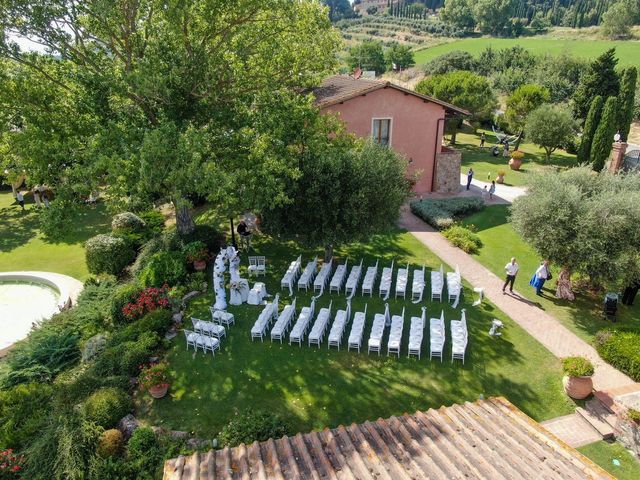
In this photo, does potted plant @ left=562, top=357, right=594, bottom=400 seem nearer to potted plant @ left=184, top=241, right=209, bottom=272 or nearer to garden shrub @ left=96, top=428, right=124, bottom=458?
garden shrub @ left=96, top=428, right=124, bottom=458

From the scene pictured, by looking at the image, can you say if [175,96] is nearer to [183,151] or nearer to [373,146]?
[183,151]

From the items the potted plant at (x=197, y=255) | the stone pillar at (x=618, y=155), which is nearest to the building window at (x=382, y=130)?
the potted plant at (x=197, y=255)

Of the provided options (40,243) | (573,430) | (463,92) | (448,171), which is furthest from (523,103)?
(40,243)

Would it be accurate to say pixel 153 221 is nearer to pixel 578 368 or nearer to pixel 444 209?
pixel 444 209

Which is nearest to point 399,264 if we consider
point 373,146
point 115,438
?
point 373,146

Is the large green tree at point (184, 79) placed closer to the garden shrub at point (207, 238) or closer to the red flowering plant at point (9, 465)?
the garden shrub at point (207, 238)

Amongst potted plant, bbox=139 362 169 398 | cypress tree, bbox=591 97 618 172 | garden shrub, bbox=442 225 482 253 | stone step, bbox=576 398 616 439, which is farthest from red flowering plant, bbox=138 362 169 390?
cypress tree, bbox=591 97 618 172
